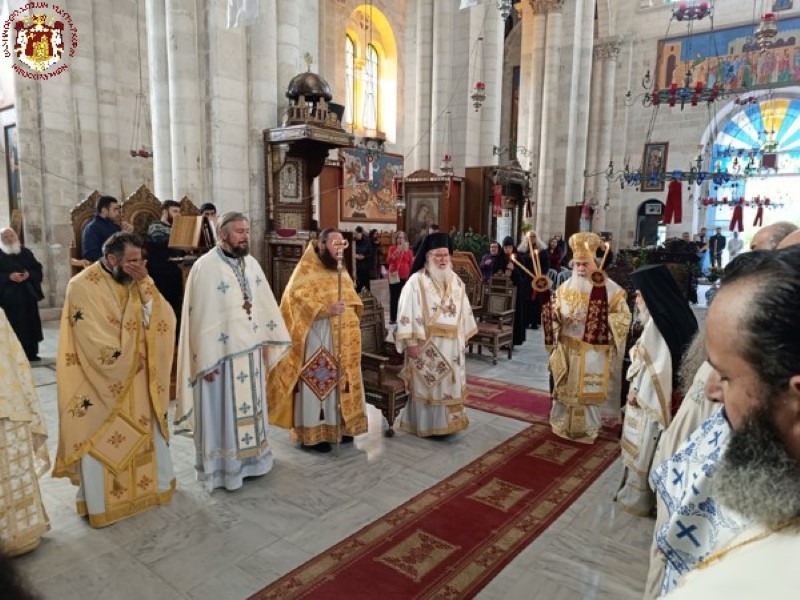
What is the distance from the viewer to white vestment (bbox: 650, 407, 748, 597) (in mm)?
1139

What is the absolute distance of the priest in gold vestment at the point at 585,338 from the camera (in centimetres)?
493

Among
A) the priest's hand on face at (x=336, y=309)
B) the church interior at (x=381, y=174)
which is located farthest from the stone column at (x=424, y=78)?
the priest's hand on face at (x=336, y=309)

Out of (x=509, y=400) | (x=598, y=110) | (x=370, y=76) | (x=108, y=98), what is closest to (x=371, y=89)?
(x=370, y=76)

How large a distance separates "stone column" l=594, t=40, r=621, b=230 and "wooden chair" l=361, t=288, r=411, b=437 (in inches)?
751

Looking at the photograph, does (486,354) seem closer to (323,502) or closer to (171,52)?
(323,502)

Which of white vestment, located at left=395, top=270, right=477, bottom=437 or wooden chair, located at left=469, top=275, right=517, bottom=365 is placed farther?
wooden chair, located at left=469, top=275, right=517, bottom=365

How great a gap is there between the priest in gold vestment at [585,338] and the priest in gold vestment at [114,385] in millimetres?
3559

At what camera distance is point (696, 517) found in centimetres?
118

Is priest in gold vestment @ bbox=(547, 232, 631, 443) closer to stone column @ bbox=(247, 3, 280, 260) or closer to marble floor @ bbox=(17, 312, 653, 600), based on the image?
marble floor @ bbox=(17, 312, 653, 600)

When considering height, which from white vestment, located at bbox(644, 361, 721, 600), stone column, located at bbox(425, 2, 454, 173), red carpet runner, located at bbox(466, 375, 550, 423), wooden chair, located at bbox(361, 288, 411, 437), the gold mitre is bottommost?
red carpet runner, located at bbox(466, 375, 550, 423)

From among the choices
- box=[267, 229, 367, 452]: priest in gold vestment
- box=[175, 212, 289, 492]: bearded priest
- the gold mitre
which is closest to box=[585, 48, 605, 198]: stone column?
the gold mitre

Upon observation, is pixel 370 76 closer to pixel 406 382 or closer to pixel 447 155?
pixel 447 155

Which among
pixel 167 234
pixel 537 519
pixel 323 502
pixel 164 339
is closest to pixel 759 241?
pixel 537 519

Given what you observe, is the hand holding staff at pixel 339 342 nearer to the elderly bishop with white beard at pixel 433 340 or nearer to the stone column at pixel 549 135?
the elderly bishop with white beard at pixel 433 340
